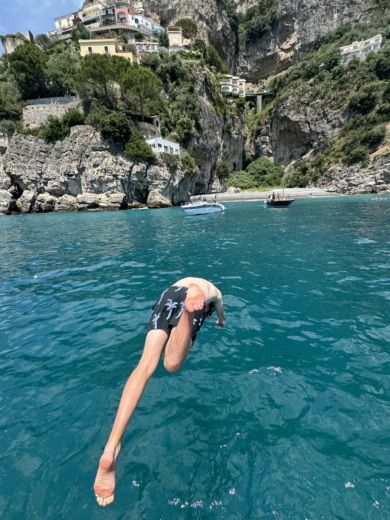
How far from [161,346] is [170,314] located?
1.20 feet

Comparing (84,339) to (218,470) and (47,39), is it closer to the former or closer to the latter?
(218,470)

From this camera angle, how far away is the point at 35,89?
47.2m

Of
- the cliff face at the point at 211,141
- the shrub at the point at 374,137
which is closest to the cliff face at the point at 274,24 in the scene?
the cliff face at the point at 211,141

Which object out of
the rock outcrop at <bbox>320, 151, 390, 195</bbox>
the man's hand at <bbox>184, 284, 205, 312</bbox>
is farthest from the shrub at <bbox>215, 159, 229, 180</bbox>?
the man's hand at <bbox>184, 284, 205, 312</bbox>

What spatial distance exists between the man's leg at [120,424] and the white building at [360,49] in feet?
282

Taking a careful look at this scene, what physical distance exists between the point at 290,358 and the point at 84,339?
380cm

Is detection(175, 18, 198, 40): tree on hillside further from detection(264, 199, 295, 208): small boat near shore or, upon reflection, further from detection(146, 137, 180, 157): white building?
detection(264, 199, 295, 208): small boat near shore

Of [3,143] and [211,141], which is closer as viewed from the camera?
[3,143]

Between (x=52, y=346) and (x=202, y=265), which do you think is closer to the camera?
(x=52, y=346)

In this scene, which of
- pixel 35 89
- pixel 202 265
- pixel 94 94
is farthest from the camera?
pixel 35 89

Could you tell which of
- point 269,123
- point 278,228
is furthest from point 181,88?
point 278,228

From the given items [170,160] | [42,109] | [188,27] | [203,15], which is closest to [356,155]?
[170,160]

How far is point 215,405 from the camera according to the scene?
347 cm

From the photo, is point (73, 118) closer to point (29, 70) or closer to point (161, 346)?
point (29, 70)
